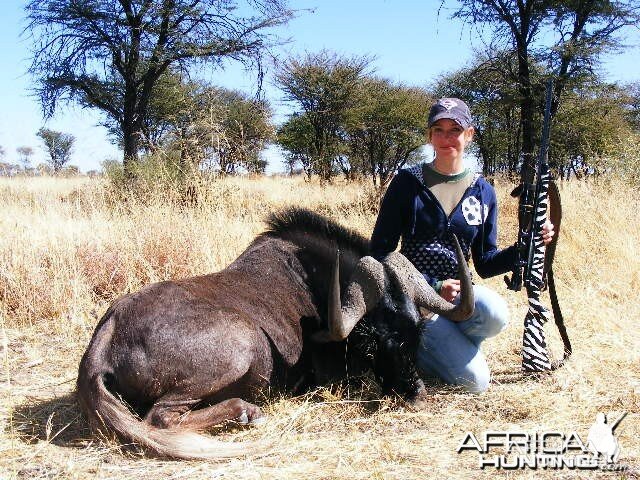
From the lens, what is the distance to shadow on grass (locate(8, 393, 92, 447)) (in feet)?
10.5

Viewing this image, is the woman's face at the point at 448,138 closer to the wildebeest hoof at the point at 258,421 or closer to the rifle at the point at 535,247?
the rifle at the point at 535,247

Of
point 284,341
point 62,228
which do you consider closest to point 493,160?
point 62,228

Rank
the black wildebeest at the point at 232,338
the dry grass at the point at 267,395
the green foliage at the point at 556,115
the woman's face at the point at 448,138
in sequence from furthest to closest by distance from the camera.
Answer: the green foliage at the point at 556,115, the woman's face at the point at 448,138, the black wildebeest at the point at 232,338, the dry grass at the point at 267,395

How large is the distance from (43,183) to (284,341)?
6.42 meters

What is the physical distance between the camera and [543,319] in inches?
156

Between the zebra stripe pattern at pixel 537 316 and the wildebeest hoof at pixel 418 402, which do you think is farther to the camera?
the zebra stripe pattern at pixel 537 316

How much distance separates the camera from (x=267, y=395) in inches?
141

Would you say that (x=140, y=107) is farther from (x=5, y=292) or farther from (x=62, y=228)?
A: (x=5, y=292)

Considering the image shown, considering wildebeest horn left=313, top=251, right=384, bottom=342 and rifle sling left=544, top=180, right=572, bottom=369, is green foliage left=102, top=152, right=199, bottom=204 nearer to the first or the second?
wildebeest horn left=313, top=251, right=384, bottom=342

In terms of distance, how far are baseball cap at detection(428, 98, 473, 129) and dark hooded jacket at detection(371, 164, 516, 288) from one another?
343 mm

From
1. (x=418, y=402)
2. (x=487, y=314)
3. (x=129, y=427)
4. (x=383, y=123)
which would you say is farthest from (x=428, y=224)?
(x=383, y=123)

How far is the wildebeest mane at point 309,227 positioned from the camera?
13.9ft

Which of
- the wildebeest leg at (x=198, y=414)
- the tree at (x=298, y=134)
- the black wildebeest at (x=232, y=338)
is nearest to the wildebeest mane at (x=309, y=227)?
the black wildebeest at (x=232, y=338)

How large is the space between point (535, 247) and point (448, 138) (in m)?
0.92
